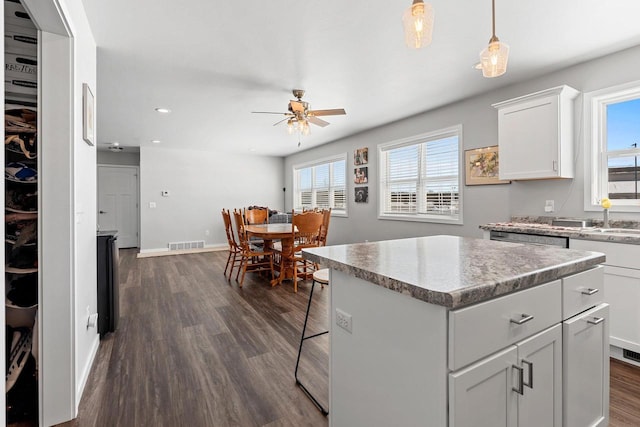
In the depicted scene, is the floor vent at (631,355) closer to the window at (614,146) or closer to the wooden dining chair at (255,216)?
the window at (614,146)

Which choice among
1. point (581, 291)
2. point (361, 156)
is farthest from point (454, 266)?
point (361, 156)

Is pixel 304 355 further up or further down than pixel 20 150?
further down

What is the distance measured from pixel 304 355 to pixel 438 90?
10.3ft

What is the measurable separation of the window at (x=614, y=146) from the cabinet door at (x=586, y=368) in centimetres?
193

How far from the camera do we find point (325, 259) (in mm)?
1323

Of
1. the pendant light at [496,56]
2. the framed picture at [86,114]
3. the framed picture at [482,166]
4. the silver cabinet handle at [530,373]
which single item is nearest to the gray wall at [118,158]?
the framed picture at [86,114]

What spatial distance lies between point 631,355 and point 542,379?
181 cm

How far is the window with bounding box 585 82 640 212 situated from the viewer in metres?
2.63

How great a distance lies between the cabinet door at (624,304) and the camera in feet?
6.83

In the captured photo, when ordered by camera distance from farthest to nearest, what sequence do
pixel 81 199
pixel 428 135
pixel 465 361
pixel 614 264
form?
pixel 428 135
pixel 614 264
pixel 81 199
pixel 465 361

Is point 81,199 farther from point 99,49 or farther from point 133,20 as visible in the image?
point 99,49

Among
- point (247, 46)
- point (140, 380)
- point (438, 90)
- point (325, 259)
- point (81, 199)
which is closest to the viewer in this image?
point (325, 259)

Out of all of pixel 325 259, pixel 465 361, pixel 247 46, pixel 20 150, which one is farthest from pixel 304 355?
pixel 247 46

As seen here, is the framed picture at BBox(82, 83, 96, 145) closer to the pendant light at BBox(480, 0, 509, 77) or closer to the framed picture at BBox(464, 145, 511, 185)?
the pendant light at BBox(480, 0, 509, 77)
